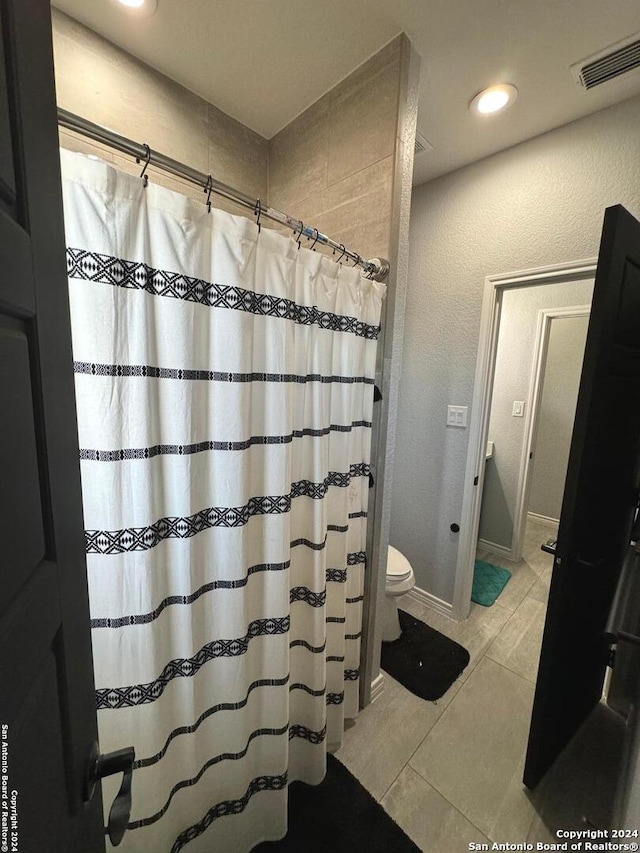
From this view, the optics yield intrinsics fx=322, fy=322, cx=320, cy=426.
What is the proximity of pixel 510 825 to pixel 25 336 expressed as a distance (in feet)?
6.09

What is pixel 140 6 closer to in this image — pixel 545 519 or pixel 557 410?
pixel 557 410

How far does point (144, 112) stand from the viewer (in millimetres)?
1274

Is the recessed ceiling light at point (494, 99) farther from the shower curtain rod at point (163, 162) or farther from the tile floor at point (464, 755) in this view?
the tile floor at point (464, 755)

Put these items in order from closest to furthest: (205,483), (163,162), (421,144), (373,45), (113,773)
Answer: (113,773) < (163,162) < (205,483) < (373,45) < (421,144)

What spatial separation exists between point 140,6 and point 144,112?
0.28 meters

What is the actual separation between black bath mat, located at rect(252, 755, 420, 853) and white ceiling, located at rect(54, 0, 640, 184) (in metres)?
2.66

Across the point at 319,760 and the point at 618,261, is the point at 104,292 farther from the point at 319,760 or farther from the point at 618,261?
the point at 319,760

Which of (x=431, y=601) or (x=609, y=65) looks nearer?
(x=609, y=65)

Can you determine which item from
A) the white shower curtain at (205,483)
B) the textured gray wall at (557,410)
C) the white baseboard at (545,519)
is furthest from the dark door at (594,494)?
the white baseboard at (545,519)

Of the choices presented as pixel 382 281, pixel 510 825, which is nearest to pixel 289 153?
pixel 382 281

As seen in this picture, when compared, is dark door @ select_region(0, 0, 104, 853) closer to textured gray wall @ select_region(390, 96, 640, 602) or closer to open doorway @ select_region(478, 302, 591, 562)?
textured gray wall @ select_region(390, 96, 640, 602)

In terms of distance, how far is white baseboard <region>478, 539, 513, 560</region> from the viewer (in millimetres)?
2727

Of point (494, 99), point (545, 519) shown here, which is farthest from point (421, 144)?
point (545, 519)

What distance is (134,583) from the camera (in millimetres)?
721
